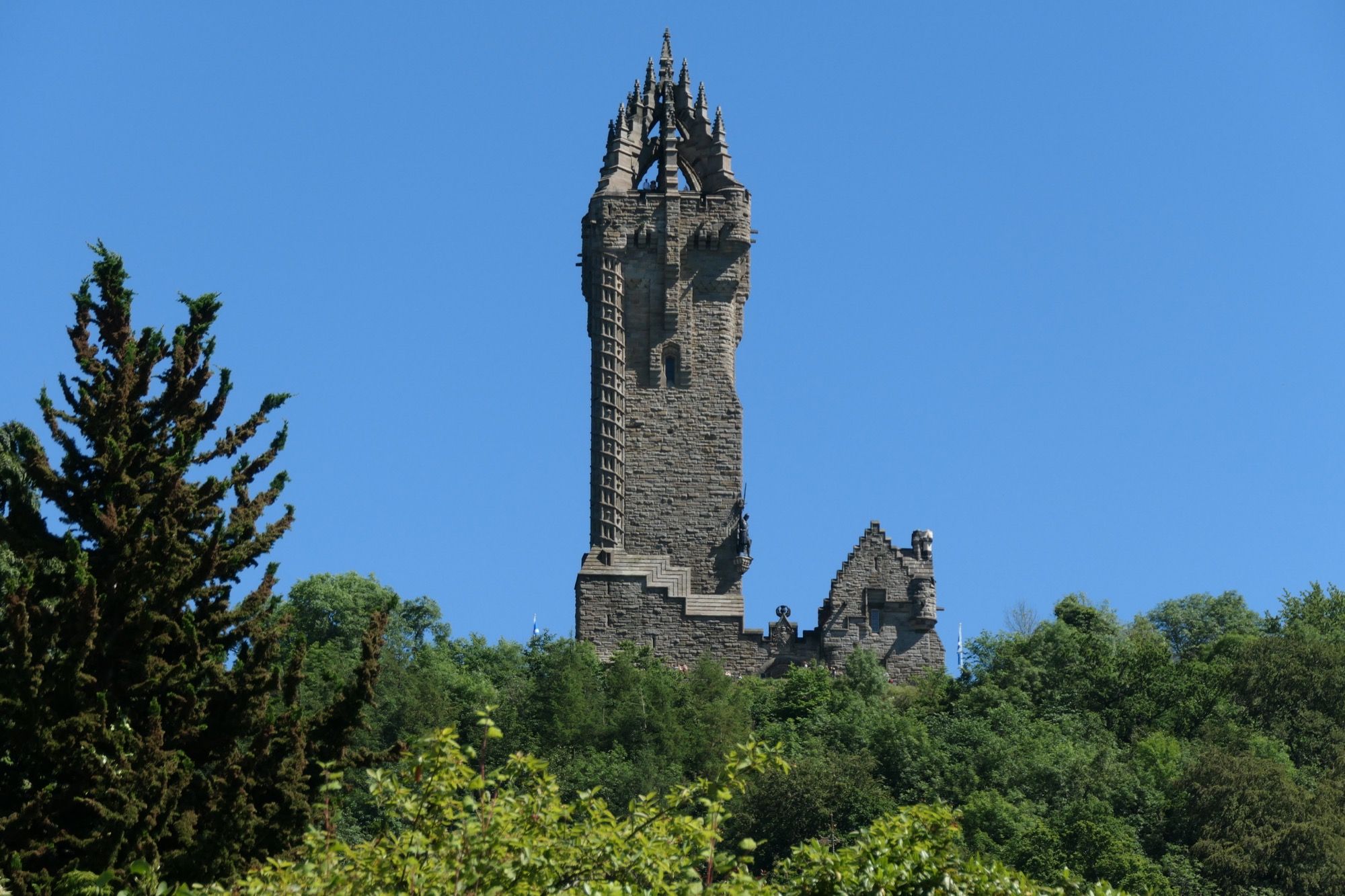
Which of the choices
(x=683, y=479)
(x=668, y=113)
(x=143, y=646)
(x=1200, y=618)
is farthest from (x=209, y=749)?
(x=1200, y=618)

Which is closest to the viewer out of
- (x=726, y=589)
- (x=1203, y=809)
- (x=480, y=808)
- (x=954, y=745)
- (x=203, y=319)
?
(x=480, y=808)

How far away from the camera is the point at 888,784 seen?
67375 mm

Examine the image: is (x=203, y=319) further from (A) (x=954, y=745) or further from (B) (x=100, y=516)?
(A) (x=954, y=745)

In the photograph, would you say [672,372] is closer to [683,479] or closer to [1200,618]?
[683,479]

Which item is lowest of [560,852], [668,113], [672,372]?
[560,852]

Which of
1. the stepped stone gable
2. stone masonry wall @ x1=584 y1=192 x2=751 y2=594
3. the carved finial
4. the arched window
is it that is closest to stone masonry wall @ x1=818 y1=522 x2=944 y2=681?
the stepped stone gable

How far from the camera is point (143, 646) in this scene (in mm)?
32438

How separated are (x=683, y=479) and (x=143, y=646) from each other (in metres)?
45.7

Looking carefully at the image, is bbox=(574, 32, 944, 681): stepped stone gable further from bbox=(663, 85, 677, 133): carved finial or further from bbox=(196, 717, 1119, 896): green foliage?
bbox=(196, 717, 1119, 896): green foliage

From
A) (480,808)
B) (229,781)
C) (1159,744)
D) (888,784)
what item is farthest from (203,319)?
(1159,744)

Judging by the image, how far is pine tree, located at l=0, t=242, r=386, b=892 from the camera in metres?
30.5

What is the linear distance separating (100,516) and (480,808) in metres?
7.14

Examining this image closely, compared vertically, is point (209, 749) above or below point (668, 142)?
below

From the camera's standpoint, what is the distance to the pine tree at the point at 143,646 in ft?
100.0
